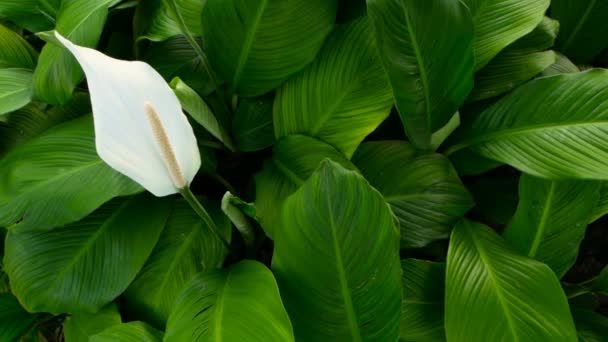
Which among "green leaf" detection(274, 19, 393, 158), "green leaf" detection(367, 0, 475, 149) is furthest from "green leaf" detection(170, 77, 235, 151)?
"green leaf" detection(367, 0, 475, 149)

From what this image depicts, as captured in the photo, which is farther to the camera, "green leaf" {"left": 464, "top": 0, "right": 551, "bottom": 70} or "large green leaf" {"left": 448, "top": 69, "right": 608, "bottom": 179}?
"green leaf" {"left": 464, "top": 0, "right": 551, "bottom": 70}

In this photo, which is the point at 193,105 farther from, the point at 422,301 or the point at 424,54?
the point at 422,301

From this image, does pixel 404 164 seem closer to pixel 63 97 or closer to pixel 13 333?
pixel 63 97

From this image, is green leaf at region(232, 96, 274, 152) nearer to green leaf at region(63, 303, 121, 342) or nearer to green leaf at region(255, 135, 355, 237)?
green leaf at region(255, 135, 355, 237)

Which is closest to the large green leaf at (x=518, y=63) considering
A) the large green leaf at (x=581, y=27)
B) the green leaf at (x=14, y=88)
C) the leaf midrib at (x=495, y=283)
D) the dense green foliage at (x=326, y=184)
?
the dense green foliage at (x=326, y=184)

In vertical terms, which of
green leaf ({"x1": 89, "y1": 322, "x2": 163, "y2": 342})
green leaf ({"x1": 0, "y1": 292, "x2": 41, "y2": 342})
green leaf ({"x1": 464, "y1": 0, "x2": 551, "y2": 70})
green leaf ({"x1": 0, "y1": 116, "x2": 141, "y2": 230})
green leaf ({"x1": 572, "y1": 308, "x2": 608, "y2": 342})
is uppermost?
green leaf ({"x1": 464, "y1": 0, "x2": 551, "y2": 70})

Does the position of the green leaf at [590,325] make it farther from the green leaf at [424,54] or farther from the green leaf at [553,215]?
the green leaf at [424,54]
